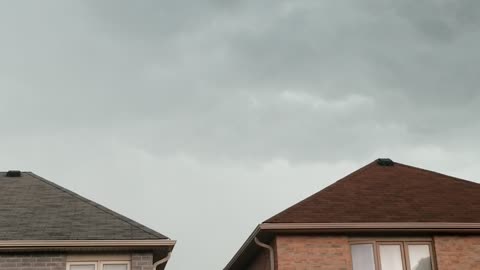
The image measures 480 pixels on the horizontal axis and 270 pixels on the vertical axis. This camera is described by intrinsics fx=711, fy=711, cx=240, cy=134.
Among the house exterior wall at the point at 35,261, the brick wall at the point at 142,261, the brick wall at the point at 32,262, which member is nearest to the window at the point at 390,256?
the brick wall at the point at 142,261

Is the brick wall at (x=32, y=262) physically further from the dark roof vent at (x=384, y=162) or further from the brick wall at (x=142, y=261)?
the dark roof vent at (x=384, y=162)

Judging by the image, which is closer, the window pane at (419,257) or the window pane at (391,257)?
the window pane at (391,257)

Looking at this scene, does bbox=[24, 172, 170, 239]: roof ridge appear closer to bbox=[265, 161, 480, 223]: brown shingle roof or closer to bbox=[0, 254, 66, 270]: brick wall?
bbox=[0, 254, 66, 270]: brick wall

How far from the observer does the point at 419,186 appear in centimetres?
2088

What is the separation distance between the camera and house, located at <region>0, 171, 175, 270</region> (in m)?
17.2

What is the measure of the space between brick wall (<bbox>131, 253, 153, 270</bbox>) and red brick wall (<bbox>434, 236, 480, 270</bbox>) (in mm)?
7316

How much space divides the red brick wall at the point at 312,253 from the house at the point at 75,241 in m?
2.81

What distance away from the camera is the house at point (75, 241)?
17.2 m

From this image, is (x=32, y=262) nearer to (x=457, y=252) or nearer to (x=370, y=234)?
(x=370, y=234)

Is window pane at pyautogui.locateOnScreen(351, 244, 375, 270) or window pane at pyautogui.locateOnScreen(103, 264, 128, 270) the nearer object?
window pane at pyautogui.locateOnScreen(103, 264, 128, 270)

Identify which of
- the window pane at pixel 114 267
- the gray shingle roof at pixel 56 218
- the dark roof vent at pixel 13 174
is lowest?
the window pane at pixel 114 267

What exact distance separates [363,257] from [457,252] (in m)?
2.49

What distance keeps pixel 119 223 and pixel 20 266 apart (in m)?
2.66

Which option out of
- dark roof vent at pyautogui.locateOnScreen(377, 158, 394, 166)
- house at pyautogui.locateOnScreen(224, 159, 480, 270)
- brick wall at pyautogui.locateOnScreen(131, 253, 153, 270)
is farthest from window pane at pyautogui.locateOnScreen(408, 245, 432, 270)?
brick wall at pyautogui.locateOnScreen(131, 253, 153, 270)
